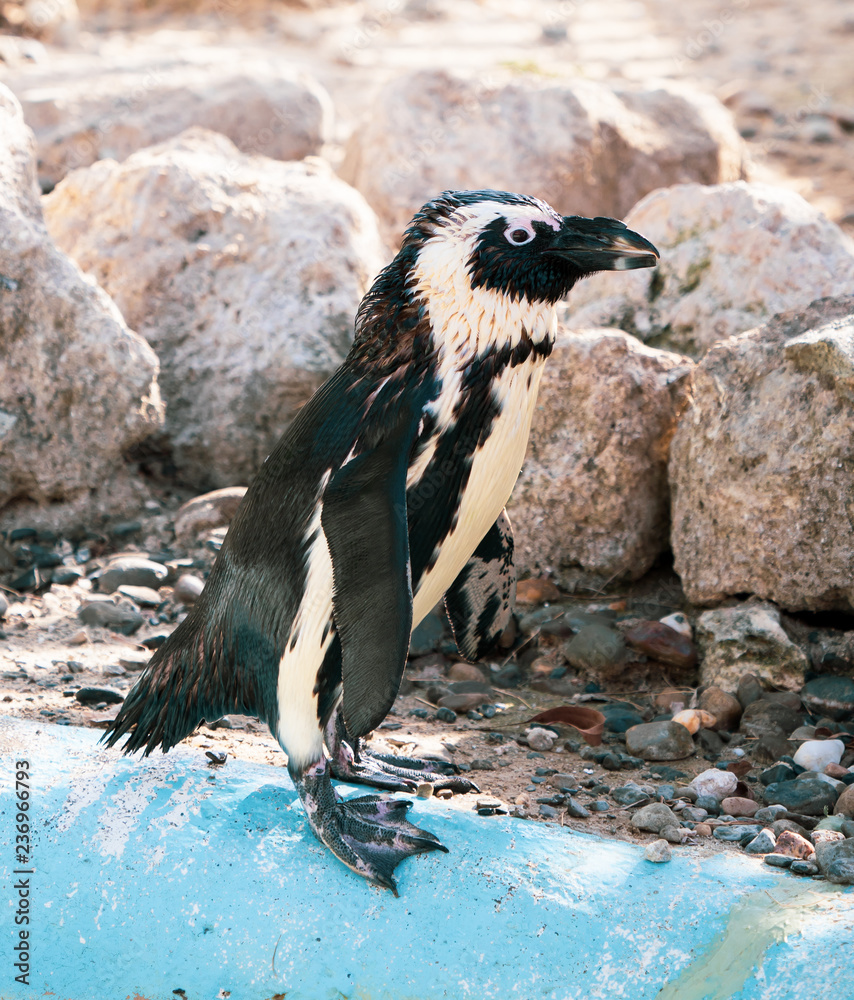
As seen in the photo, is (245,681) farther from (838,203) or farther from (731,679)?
(838,203)

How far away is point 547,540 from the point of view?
3582 millimetres

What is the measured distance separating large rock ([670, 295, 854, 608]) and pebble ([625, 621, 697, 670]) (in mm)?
133

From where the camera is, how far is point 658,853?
206 cm

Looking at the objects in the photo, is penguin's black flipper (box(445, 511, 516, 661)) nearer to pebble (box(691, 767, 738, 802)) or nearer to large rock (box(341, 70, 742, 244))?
pebble (box(691, 767, 738, 802))

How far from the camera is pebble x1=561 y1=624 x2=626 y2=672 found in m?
3.21

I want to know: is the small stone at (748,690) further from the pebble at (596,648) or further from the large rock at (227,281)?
the large rock at (227,281)

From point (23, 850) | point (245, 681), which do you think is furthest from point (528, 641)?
point (23, 850)

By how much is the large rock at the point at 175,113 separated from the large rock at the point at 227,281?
7.17ft

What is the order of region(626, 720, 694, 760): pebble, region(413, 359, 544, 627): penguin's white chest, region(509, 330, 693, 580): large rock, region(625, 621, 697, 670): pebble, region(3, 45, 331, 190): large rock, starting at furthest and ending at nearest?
region(3, 45, 331, 190): large rock
region(509, 330, 693, 580): large rock
region(625, 621, 697, 670): pebble
region(626, 720, 694, 760): pebble
region(413, 359, 544, 627): penguin's white chest

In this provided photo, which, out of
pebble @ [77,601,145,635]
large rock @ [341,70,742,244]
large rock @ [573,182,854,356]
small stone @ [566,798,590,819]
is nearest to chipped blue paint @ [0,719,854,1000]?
small stone @ [566,798,590,819]

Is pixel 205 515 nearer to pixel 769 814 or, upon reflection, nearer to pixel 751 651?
pixel 751 651

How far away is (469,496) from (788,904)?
2.94 ft

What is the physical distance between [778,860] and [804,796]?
0.40 m

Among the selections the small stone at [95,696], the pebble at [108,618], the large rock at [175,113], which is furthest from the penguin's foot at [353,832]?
the large rock at [175,113]
